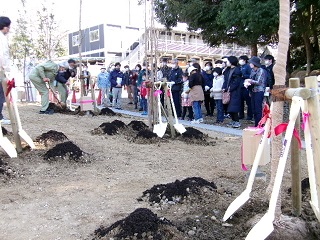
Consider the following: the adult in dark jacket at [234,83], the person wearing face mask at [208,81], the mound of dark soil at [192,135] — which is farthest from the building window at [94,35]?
the mound of dark soil at [192,135]

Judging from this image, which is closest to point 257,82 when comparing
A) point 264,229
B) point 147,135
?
point 147,135

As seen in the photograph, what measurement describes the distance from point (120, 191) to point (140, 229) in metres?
1.43

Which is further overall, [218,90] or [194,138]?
[218,90]

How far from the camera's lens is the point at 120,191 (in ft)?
14.5

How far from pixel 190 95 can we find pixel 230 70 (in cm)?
139

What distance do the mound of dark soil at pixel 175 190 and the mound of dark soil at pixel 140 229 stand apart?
748mm

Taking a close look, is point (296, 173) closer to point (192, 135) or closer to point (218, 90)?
point (192, 135)

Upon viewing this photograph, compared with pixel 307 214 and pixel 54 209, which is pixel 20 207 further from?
pixel 307 214

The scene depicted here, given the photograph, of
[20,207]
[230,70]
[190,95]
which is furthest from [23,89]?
[20,207]

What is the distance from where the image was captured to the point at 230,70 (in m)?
9.73

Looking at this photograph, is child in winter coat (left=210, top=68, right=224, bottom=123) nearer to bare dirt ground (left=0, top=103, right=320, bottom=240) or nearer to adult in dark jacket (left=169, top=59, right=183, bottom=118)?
adult in dark jacket (left=169, top=59, right=183, bottom=118)

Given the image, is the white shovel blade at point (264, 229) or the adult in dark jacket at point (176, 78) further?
the adult in dark jacket at point (176, 78)

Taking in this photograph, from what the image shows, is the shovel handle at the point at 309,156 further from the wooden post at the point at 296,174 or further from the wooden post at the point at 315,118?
the wooden post at the point at 296,174

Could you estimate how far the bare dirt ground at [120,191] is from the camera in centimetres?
332
